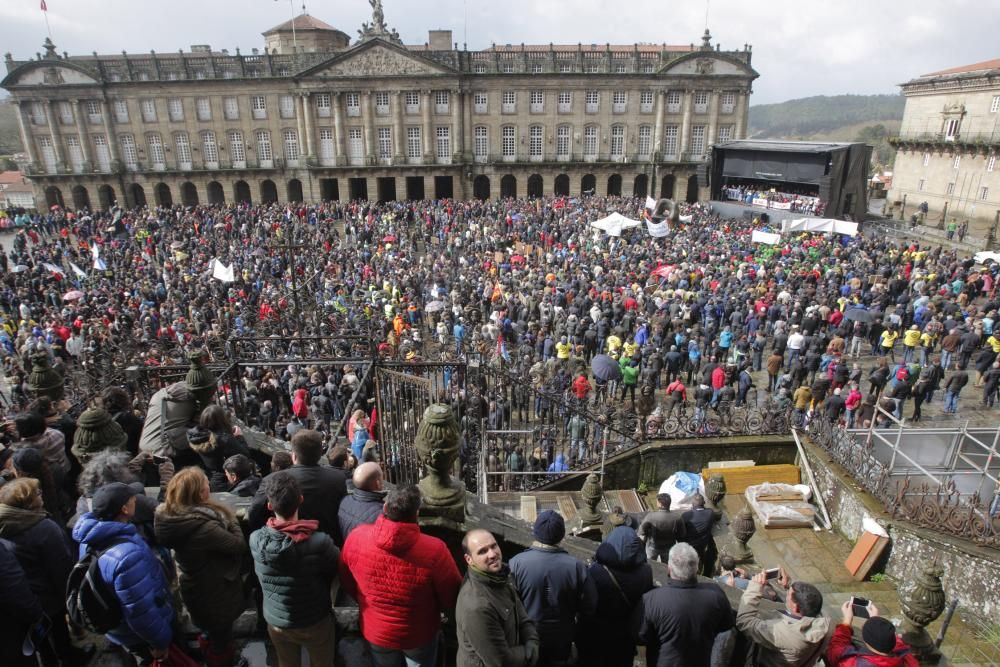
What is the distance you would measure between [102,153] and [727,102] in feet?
168

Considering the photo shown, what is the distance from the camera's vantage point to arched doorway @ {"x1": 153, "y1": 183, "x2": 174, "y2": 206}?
1953 inches

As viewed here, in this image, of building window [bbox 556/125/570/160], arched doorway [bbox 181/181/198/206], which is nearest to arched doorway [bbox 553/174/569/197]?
building window [bbox 556/125/570/160]

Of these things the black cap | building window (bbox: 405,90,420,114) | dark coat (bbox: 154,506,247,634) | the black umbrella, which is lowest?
the black umbrella

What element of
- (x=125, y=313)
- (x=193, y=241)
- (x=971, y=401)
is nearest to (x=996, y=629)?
(x=971, y=401)

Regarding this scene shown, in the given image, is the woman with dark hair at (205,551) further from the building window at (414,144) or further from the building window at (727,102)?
the building window at (727,102)

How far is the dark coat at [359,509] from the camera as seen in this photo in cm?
375

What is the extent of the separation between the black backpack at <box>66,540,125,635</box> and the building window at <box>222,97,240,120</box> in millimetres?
52202

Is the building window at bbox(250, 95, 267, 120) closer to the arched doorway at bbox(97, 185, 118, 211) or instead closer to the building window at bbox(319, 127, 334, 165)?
the building window at bbox(319, 127, 334, 165)

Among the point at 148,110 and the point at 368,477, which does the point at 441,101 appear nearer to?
the point at 148,110

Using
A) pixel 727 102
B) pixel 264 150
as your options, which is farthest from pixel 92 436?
pixel 727 102

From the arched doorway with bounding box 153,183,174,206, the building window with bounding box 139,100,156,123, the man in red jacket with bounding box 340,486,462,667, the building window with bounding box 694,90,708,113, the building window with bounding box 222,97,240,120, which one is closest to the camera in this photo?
the man in red jacket with bounding box 340,486,462,667

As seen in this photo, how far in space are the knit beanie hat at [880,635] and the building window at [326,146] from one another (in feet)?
167

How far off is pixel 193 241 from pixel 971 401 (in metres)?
31.3

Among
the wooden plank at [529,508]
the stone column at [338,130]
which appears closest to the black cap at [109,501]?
the wooden plank at [529,508]
